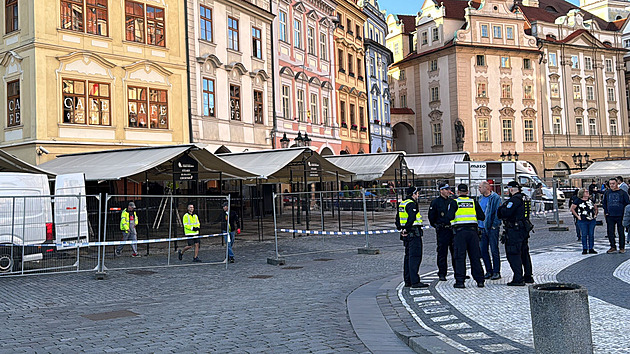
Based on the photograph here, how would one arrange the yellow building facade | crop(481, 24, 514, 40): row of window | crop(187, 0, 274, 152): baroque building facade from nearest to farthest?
the yellow building facade
crop(187, 0, 274, 152): baroque building facade
crop(481, 24, 514, 40): row of window

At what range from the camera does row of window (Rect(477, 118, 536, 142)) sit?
62031mm

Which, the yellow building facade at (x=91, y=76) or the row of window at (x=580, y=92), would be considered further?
the row of window at (x=580, y=92)

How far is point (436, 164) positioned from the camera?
43.9m

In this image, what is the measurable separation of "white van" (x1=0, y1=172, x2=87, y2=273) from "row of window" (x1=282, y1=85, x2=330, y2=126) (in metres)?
21.5

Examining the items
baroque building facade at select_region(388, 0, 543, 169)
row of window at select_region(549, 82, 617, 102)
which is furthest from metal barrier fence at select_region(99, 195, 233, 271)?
row of window at select_region(549, 82, 617, 102)

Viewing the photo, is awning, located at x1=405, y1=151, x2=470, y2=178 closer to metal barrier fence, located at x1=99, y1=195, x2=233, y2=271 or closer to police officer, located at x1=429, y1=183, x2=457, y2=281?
metal barrier fence, located at x1=99, y1=195, x2=233, y2=271

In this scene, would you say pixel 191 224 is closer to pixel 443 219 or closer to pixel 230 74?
pixel 443 219

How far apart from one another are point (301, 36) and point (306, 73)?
2.26m

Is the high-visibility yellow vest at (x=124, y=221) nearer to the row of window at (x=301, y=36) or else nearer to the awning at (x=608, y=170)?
the row of window at (x=301, y=36)

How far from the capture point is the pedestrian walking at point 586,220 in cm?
1554

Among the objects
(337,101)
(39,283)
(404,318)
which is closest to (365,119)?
(337,101)

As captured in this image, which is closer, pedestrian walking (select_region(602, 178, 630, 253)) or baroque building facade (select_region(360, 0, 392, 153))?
pedestrian walking (select_region(602, 178, 630, 253))

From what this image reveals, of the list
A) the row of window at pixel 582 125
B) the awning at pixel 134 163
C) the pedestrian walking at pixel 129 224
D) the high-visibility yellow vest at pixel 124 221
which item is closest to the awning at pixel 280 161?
the awning at pixel 134 163

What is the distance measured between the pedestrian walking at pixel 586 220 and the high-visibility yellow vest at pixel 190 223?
971 cm
